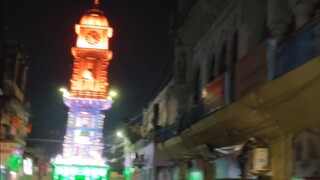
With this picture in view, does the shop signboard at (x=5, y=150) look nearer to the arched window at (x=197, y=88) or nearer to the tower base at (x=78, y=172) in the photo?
the arched window at (x=197, y=88)

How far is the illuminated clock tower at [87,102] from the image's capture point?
43.5 metres

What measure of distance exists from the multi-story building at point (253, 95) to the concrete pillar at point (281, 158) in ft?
0.06

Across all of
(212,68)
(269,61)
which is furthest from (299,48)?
(212,68)

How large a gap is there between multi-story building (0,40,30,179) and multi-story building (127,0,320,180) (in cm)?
1127

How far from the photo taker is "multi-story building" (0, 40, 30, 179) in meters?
30.9

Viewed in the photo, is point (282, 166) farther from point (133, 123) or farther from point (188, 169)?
point (133, 123)

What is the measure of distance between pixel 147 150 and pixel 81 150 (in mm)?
15263

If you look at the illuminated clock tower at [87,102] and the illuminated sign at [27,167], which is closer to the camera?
the illuminated sign at [27,167]

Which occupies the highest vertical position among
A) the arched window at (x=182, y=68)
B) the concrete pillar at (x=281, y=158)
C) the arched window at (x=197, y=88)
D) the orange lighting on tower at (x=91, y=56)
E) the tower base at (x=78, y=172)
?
the orange lighting on tower at (x=91, y=56)

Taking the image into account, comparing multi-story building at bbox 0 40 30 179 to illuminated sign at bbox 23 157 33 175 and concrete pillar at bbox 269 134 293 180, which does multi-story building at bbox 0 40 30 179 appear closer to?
illuminated sign at bbox 23 157 33 175

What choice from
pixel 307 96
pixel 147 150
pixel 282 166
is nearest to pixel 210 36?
pixel 147 150

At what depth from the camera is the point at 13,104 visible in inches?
1479

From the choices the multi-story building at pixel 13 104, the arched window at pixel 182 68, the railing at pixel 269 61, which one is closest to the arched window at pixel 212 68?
the arched window at pixel 182 68

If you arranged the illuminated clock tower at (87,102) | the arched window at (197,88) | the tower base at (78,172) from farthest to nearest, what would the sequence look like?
the illuminated clock tower at (87,102)
the tower base at (78,172)
the arched window at (197,88)
